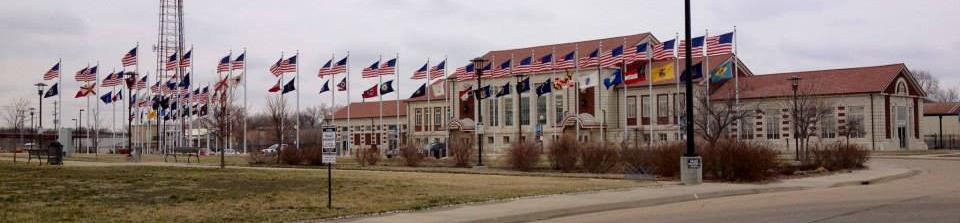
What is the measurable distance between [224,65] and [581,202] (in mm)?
54078

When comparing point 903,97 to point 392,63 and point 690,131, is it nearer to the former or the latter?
point 392,63

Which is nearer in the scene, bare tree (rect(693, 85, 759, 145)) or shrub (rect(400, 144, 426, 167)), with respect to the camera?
shrub (rect(400, 144, 426, 167))

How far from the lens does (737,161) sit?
2877cm

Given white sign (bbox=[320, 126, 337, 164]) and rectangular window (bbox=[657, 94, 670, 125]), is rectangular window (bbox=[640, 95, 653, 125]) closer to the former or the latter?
rectangular window (bbox=[657, 94, 670, 125])

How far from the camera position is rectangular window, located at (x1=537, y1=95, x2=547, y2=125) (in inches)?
3403

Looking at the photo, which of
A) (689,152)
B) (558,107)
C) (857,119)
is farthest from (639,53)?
(558,107)

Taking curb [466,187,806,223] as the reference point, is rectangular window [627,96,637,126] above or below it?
above

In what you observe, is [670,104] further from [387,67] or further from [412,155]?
[412,155]

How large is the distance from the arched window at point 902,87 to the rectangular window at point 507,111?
109 ft

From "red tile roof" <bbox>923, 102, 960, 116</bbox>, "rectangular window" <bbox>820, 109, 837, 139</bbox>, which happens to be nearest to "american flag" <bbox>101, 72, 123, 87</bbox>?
"rectangular window" <bbox>820, 109, 837, 139</bbox>

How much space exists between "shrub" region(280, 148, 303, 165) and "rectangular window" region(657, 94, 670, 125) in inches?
1626

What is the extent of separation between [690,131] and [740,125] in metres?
51.3

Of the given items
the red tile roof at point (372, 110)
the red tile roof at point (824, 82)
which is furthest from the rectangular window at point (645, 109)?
the red tile roof at point (372, 110)

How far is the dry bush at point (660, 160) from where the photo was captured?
3031cm
